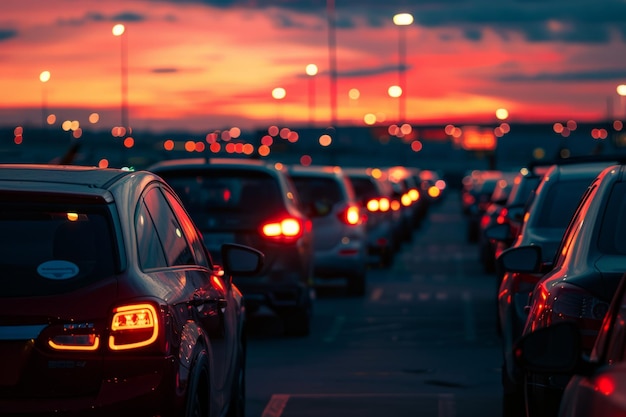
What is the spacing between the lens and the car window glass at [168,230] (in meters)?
6.69

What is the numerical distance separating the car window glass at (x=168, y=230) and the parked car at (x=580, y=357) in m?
2.42

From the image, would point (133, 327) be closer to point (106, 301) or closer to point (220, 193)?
point (106, 301)

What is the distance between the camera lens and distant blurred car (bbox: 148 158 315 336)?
45.9ft

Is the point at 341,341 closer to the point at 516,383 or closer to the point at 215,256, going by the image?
the point at 215,256

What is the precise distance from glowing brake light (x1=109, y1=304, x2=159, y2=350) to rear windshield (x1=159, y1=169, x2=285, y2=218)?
27.0ft

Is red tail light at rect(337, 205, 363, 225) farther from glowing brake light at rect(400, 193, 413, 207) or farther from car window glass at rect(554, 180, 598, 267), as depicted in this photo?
glowing brake light at rect(400, 193, 413, 207)

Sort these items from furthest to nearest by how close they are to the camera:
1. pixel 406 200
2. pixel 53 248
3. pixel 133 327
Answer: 1. pixel 406 200
2. pixel 53 248
3. pixel 133 327

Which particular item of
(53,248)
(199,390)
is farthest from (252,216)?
(53,248)

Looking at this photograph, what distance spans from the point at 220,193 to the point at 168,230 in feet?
23.5

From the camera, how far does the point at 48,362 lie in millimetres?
5547

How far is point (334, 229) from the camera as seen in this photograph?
20469mm

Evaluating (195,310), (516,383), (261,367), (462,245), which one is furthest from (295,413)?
(462,245)

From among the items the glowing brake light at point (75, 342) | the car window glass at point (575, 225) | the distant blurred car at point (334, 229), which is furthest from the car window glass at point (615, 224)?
the distant blurred car at point (334, 229)

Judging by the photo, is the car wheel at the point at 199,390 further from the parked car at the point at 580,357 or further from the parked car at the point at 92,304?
the parked car at the point at 580,357
